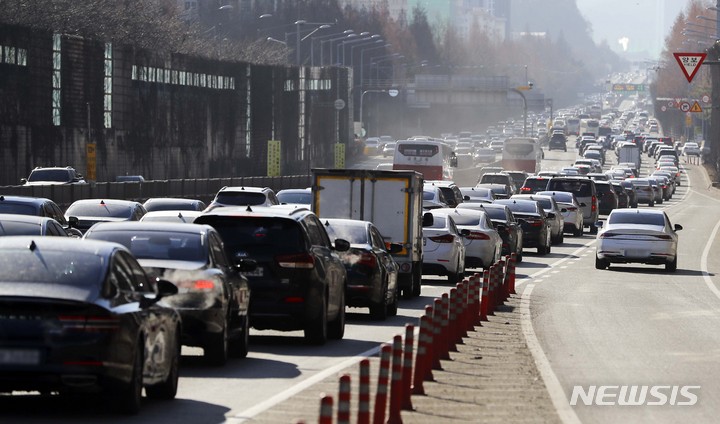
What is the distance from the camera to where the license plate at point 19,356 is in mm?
12062

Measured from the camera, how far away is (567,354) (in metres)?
19.5

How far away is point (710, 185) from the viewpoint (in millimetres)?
121500

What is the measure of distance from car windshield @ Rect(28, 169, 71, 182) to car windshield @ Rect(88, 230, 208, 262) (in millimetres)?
39325

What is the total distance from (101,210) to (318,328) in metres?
14.4

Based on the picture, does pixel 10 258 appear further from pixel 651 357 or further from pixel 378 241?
pixel 378 241

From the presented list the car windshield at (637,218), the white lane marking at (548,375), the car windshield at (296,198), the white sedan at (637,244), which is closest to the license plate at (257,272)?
the white lane marking at (548,375)

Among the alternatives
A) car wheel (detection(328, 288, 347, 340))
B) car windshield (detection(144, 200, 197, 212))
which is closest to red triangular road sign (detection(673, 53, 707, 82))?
car windshield (detection(144, 200, 197, 212))

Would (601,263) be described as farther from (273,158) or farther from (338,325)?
(273,158)

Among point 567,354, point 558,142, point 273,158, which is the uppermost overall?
point 567,354

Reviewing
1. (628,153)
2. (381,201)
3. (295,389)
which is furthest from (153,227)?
(628,153)

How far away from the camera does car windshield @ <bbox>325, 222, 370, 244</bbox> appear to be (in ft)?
80.6

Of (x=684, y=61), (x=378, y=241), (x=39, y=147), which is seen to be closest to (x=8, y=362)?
(x=378, y=241)

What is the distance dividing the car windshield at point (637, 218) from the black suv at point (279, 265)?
2127 cm

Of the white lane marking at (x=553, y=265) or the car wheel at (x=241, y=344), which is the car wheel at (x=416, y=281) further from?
the car wheel at (x=241, y=344)
